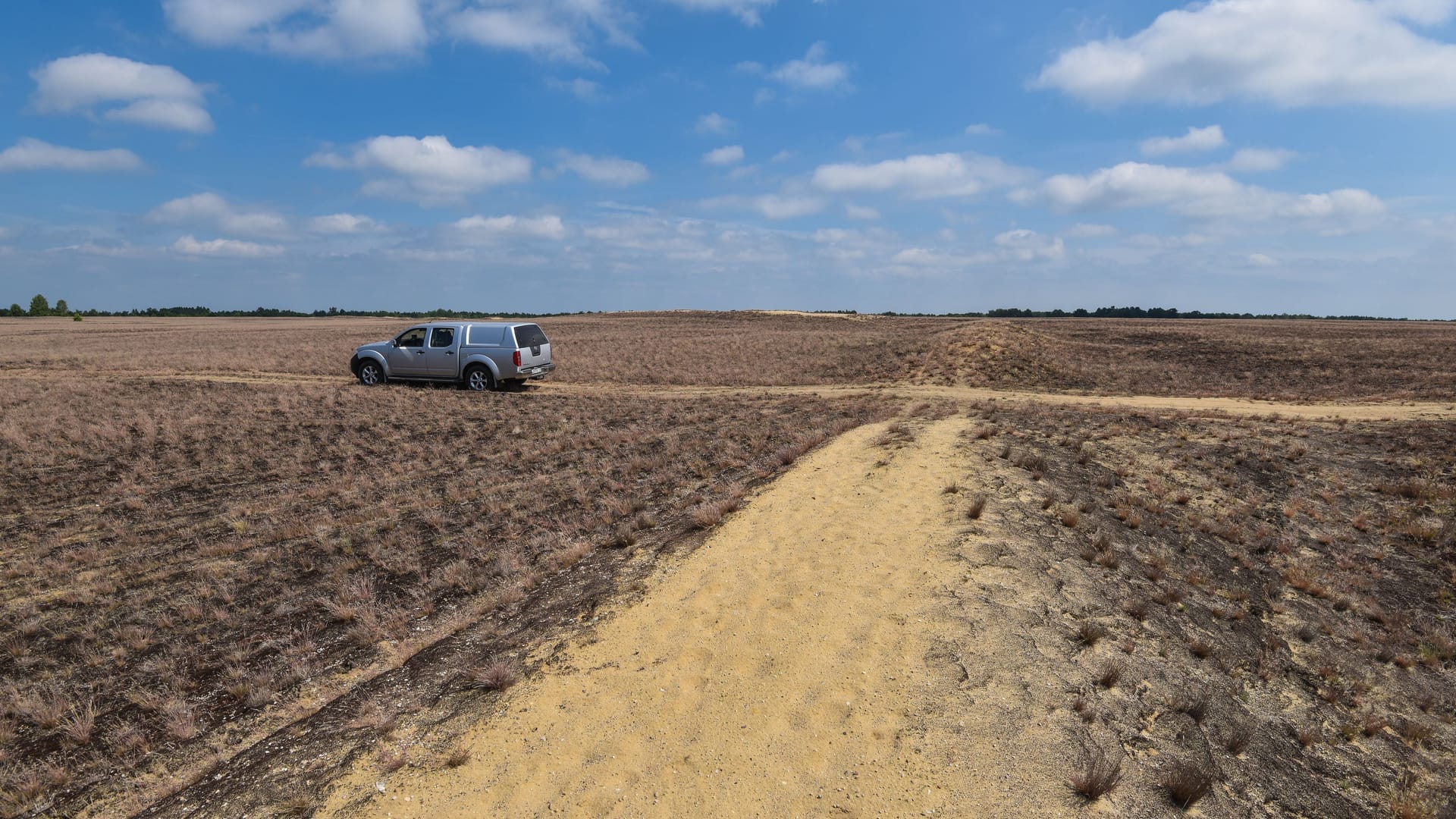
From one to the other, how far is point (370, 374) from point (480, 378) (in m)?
4.14

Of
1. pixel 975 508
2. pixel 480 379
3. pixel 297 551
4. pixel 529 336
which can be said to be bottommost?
pixel 297 551

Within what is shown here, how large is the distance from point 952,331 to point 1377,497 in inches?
1033

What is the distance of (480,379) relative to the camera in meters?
21.9

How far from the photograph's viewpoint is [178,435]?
16.5 meters

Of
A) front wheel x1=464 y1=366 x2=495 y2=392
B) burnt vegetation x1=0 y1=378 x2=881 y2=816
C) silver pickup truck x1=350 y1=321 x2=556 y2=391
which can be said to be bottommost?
burnt vegetation x1=0 y1=378 x2=881 y2=816

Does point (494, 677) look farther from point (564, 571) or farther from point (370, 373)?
point (370, 373)

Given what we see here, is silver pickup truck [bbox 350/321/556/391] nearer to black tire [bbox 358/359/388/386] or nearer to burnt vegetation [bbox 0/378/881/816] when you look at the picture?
black tire [bbox 358/359/388/386]

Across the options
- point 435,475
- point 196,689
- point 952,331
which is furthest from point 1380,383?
point 196,689

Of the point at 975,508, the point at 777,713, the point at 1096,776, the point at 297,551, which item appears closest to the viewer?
the point at 1096,776

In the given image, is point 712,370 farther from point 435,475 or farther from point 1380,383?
point 1380,383

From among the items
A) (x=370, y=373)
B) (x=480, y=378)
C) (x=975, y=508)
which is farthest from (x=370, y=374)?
(x=975, y=508)

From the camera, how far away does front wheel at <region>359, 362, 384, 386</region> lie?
22.8 meters

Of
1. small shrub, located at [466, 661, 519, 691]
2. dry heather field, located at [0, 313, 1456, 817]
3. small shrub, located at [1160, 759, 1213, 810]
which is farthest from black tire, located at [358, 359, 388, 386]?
small shrub, located at [1160, 759, 1213, 810]

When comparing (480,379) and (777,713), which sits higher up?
(480,379)
